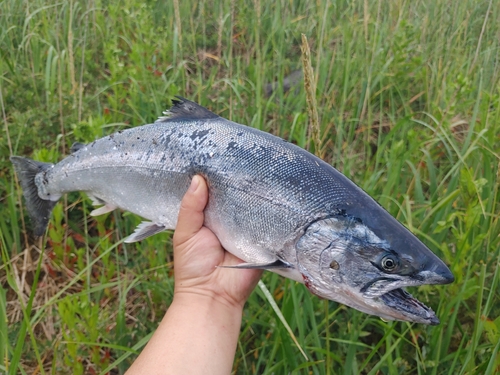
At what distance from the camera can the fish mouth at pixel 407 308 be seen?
4.45ft

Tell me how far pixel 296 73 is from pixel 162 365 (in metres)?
3.35

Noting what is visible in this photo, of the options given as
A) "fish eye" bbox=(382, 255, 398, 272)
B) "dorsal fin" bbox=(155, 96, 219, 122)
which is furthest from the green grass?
"dorsal fin" bbox=(155, 96, 219, 122)

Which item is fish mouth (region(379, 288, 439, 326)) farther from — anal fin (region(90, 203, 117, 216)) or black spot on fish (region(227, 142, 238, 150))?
anal fin (region(90, 203, 117, 216))

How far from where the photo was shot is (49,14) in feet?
13.2

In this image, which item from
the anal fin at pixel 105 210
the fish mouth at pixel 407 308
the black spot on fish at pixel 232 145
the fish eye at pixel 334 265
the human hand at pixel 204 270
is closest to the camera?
the fish mouth at pixel 407 308

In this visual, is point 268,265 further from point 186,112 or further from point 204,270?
point 186,112

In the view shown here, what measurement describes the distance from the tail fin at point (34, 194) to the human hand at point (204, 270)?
758 mm

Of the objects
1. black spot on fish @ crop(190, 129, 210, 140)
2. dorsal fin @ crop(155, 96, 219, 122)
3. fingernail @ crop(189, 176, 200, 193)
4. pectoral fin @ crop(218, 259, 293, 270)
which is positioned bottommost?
pectoral fin @ crop(218, 259, 293, 270)

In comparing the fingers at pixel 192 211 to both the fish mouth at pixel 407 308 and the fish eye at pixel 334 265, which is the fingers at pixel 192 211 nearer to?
the fish eye at pixel 334 265

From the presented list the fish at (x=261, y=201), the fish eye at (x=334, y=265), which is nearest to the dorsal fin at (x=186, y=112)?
the fish at (x=261, y=201)

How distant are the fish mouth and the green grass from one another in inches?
13.9

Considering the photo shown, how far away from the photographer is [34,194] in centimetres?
222

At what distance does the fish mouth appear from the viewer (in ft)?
4.45

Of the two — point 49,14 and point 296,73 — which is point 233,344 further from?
point 49,14
